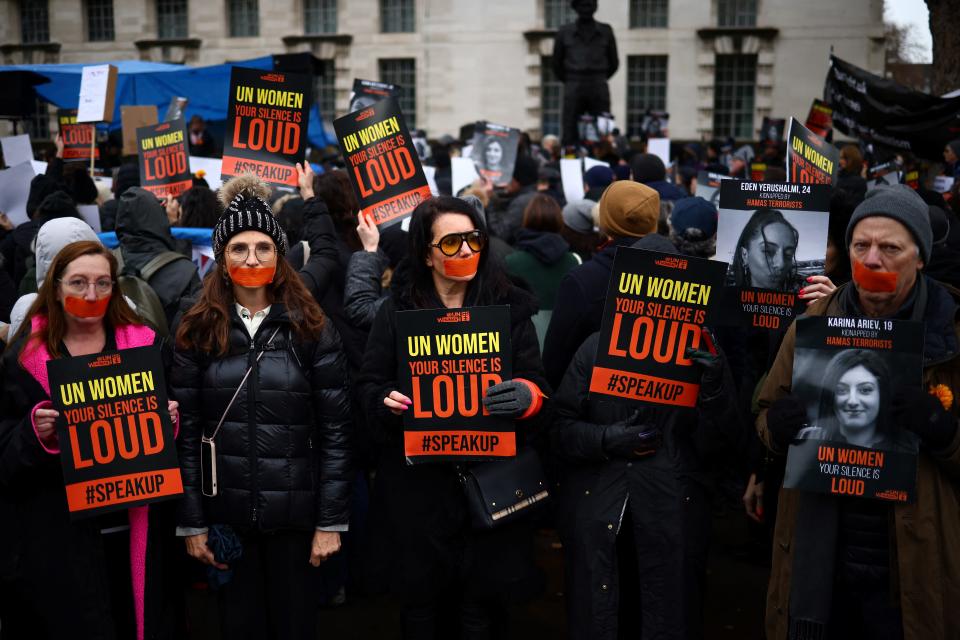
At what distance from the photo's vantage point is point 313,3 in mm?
30000

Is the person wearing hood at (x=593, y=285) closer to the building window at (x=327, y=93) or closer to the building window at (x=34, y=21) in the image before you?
the building window at (x=327, y=93)

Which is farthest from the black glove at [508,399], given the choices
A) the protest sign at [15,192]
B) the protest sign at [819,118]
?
the protest sign at [819,118]

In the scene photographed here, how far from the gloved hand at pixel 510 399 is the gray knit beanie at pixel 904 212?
1236 millimetres

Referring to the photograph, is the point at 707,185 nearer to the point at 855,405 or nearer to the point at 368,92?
the point at 368,92

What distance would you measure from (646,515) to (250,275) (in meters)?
1.73

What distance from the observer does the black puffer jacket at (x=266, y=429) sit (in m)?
3.53

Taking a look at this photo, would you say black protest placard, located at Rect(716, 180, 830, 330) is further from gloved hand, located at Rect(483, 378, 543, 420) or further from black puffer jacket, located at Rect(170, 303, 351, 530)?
black puffer jacket, located at Rect(170, 303, 351, 530)

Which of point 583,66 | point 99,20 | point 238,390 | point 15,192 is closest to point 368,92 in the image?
point 15,192

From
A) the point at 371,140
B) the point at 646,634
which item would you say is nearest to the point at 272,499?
the point at 646,634

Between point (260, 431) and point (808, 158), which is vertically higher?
point (808, 158)

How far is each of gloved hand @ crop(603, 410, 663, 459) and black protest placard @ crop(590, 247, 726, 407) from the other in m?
0.16

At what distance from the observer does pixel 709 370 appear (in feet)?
11.1

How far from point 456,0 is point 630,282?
1071 inches

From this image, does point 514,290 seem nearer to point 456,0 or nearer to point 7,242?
point 7,242
